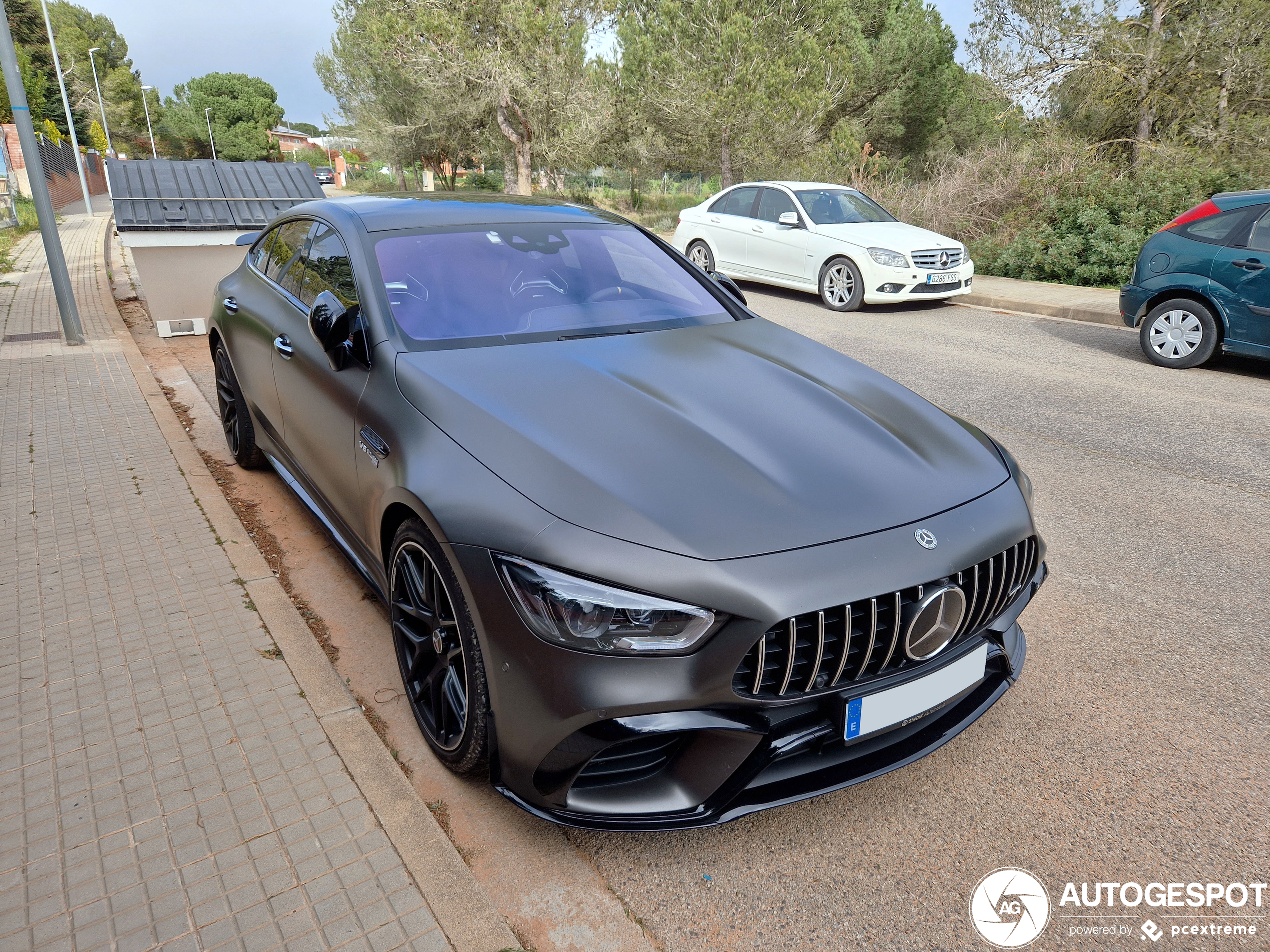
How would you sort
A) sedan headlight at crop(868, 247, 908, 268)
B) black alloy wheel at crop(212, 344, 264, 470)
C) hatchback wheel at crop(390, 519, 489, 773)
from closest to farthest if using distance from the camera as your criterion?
hatchback wheel at crop(390, 519, 489, 773) < black alloy wheel at crop(212, 344, 264, 470) < sedan headlight at crop(868, 247, 908, 268)

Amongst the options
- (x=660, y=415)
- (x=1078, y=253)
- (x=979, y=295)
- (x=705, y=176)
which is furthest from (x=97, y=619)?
(x=705, y=176)

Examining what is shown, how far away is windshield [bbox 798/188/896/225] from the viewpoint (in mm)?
11477

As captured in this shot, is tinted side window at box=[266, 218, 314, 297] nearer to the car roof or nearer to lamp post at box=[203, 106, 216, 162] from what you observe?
the car roof

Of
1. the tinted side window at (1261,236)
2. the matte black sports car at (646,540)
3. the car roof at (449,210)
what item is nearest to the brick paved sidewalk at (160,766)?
the matte black sports car at (646,540)

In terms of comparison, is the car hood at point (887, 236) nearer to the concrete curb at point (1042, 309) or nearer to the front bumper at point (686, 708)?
the concrete curb at point (1042, 309)

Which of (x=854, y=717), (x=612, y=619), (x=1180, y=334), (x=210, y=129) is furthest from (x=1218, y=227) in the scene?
(x=210, y=129)

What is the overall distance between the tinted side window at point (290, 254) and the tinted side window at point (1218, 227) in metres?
7.64

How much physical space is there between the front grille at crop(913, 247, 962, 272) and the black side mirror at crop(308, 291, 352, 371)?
9.05 m

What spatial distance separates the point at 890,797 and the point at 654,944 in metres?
0.88

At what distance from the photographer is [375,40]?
27688 mm

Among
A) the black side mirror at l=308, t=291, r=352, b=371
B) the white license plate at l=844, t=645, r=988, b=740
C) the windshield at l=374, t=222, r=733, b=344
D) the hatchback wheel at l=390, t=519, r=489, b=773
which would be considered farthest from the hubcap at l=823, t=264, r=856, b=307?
the hatchback wheel at l=390, t=519, r=489, b=773

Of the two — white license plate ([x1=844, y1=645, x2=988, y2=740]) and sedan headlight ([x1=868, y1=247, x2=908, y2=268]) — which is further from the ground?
sedan headlight ([x1=868, y1=247, x2=908, y2=268])

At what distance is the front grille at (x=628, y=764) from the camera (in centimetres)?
207

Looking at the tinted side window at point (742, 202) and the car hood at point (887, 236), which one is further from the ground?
the tinted side window at point (742, 202)
